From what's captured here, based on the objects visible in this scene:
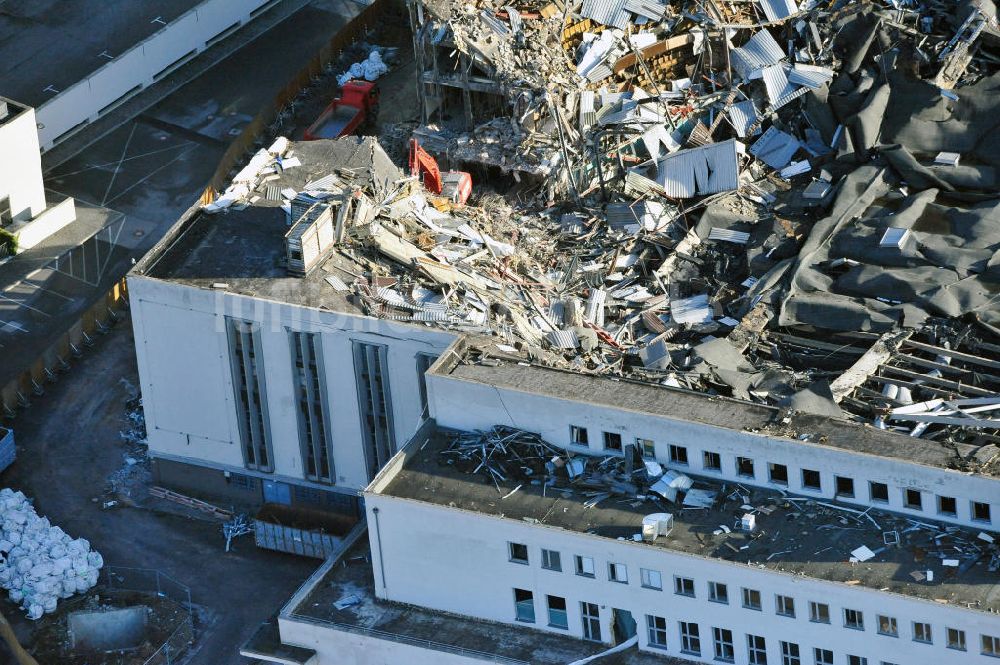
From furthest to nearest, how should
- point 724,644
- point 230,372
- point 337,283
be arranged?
point 230,372 → point 337,283 → point 724,644

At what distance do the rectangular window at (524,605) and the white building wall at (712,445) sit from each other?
5953 mm

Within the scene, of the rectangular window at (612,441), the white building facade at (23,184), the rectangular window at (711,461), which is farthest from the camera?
the white building facade at (23,184)

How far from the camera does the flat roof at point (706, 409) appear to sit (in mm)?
82312

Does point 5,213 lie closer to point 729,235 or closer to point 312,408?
point 312,408

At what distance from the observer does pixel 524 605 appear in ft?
279

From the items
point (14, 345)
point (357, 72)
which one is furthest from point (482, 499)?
point (357, 72)

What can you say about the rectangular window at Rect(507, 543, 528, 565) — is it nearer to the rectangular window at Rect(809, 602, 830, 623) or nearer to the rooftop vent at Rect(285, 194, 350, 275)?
the rectangular window at Rect(809, 602, 830, 623)

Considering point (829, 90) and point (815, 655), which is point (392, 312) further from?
point (829, 90)

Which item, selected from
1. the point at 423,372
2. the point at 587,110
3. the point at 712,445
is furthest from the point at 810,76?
the point at 712,445

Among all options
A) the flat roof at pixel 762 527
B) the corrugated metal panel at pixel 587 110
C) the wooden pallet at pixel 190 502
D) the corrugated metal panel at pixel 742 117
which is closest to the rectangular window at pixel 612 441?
the flat roof at pixel 762 527

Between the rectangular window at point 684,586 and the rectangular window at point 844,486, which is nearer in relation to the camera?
the rectangular window at point 684,586

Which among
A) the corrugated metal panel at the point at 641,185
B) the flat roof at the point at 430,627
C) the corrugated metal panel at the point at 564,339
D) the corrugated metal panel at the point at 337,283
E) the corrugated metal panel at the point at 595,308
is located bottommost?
the flat roof at the point at 430,627

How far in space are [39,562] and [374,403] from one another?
16.2 metres

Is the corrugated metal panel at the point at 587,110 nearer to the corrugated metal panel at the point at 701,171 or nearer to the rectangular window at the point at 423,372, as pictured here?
the corrugated metal panel at the point at 701,171
